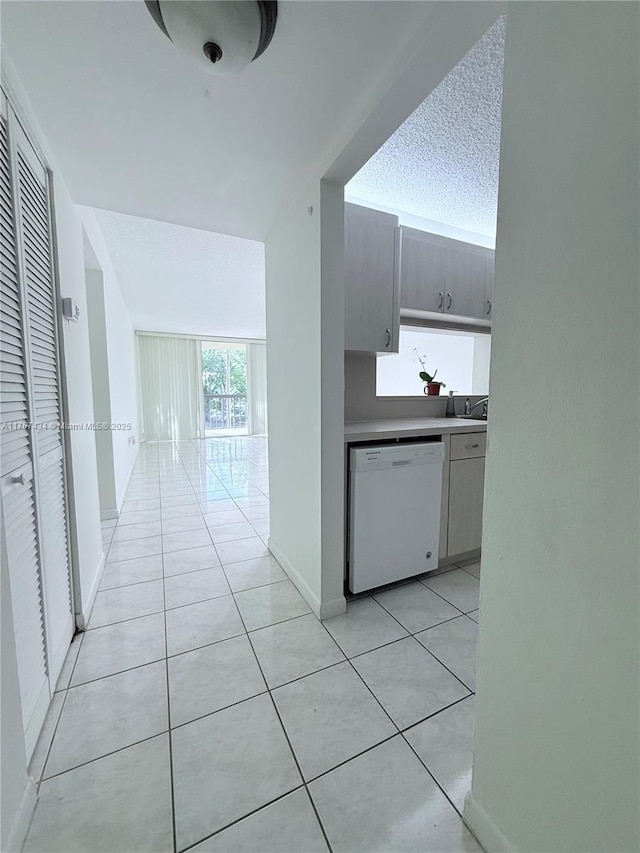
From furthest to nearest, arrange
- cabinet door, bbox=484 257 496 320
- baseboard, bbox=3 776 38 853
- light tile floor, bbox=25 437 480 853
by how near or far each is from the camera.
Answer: cabinet door, bbox=484 257 496 320 < light tile floor, bbox=25 437 480 853 < baseboard, bbox=3 776 38 853

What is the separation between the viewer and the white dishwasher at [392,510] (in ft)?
6.12

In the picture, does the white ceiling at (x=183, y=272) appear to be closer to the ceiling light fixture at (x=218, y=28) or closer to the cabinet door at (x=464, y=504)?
the ceiling light fixture at (x=218, y=28)

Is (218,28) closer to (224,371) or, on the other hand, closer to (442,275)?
(442,275)

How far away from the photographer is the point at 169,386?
7676 mm

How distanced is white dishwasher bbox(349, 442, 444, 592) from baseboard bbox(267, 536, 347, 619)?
0.13 meters

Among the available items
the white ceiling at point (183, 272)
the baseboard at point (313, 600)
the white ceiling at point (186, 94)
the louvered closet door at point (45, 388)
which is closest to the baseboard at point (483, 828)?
the baseboard at point (313, 600)

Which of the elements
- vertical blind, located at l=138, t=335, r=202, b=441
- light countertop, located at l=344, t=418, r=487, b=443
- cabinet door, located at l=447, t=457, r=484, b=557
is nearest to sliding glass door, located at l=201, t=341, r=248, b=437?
vertical blind, located at l=138, t=335, r=202, b=441

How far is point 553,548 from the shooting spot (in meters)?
0.71

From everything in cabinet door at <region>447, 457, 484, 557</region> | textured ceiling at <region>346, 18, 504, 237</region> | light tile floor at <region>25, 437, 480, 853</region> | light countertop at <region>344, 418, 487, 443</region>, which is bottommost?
light tile floor at <region>25, 437, 480, 853</region>

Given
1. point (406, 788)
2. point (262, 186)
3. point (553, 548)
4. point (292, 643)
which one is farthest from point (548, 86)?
point (292, 643)

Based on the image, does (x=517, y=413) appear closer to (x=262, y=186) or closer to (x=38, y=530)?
(x=38, y=530)

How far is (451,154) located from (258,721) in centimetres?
278

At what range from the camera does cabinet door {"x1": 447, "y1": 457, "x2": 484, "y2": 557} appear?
217 centimetres

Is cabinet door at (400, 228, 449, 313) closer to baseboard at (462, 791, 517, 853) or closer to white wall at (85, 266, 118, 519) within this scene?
baseboard at (462, 791, 517, 853)
